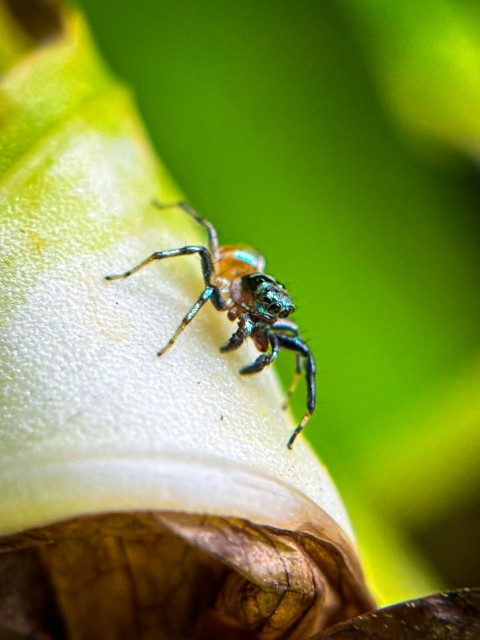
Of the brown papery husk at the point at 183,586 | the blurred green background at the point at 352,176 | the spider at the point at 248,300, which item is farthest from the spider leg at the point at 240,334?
the blurred green background at the point at 352,176

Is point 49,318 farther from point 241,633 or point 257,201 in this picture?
point 257,201

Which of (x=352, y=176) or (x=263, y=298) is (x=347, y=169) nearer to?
(x=352, y=176)

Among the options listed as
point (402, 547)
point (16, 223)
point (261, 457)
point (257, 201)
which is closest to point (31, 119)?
point (16, 223)

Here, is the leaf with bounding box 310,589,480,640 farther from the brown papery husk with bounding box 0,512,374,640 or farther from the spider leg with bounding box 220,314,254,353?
the spider leg with bounding box 220,314,254,353

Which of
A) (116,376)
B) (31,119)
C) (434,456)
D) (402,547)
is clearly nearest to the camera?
(116,376)

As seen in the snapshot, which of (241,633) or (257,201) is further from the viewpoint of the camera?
(257,201)

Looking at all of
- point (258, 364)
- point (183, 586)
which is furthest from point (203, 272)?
Result: point (183, 586)
